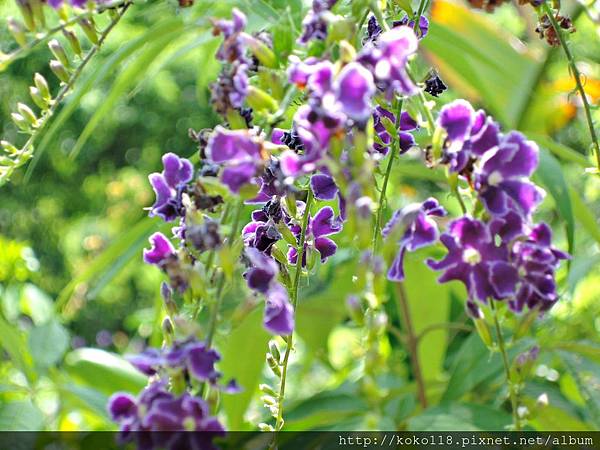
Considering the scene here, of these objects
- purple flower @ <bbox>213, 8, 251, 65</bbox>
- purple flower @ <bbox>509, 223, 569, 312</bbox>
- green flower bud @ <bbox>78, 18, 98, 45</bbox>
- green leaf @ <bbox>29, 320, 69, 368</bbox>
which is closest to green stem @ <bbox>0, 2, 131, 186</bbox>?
green flower bud @ <bbox>78, 18, 98, 45</bbox>

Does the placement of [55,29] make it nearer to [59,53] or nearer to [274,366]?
[59,53]

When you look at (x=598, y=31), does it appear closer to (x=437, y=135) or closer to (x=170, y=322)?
(x=437, y=135)

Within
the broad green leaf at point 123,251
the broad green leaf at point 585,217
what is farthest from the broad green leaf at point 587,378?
the broad green leaf at point 123,251

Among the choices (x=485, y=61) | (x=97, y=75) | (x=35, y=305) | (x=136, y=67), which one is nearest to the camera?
(x=97, y=75)

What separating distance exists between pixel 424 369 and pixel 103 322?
72.4 inches

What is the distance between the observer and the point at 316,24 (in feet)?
1.21

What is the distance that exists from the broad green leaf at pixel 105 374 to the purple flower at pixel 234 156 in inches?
28.7

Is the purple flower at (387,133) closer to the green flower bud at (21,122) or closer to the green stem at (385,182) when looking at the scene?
the green stem at (385,182)

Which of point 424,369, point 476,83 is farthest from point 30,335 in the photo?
point 476,83

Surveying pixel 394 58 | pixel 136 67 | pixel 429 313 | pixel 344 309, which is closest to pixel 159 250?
pixel 394 58

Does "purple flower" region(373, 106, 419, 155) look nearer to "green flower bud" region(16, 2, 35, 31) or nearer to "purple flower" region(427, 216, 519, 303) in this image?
"purple flower" region(427, 216, 519, 303)

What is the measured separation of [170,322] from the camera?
0.39 metres

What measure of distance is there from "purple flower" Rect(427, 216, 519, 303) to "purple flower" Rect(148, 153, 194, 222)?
128 millimetres

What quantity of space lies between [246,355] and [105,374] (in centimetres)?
21
